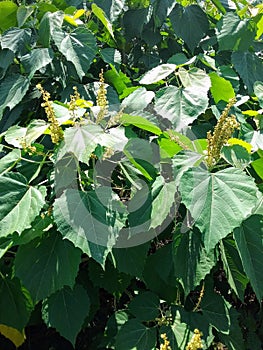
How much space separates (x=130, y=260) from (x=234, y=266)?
1.05 feet

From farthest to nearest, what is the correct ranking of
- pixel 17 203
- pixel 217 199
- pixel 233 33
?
pixel 233 33 → pixel 17 203 → pixel 217 199

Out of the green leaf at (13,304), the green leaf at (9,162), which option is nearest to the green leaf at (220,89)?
the green leaf at (9,162)

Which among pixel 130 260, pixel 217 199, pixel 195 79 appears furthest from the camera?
pixel 195 79

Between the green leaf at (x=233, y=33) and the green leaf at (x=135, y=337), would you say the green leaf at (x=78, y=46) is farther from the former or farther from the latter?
the green leaf at (x=135, y=337)

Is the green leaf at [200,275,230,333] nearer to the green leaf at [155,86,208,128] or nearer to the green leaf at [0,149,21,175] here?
the green leaf at [155,86,208,128]

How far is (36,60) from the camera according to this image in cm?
189

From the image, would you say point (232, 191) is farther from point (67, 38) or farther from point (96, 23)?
point (96, 23)

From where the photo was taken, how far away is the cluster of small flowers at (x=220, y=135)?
1422mm

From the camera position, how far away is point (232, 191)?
1404 mm

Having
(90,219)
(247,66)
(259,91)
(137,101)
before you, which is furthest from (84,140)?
(247,66)

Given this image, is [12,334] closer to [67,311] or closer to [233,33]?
[67,311]

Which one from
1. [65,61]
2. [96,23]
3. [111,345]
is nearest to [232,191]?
[111,345]

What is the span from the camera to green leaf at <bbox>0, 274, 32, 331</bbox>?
168 centimetres

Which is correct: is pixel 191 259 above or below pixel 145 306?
above
